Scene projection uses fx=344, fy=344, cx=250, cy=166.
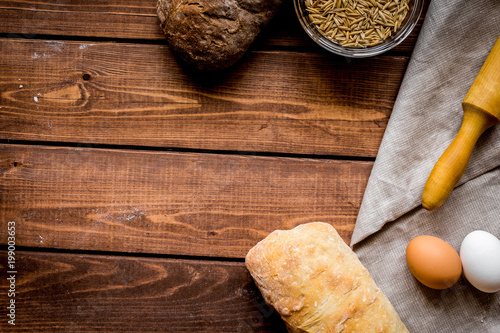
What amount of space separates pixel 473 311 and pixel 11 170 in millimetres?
1267

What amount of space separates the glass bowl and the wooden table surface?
0.05 meters

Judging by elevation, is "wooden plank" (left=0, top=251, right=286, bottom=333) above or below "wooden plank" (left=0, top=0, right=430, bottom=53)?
below

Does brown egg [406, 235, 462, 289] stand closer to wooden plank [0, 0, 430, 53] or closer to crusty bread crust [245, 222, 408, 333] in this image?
crusty bread crust [245, 222, 408, 333]

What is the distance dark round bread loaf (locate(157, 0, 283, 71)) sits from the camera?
2.69ft

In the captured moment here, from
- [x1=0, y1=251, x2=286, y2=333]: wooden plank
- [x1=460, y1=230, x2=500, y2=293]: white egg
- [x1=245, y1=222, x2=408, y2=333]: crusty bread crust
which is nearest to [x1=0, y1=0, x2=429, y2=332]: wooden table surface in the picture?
[x1=0, y1=251, x2=286, y2=333]: wooden plank

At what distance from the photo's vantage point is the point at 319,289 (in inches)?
30.4

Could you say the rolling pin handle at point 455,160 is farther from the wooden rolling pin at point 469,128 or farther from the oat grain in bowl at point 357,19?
the oat grain in bowl at point 357,19

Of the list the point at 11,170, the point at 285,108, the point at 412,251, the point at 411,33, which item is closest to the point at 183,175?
the point at 285,108

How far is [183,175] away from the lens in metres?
0.94

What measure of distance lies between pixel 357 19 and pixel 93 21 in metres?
0.71

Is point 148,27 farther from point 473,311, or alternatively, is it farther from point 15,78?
point 473,311

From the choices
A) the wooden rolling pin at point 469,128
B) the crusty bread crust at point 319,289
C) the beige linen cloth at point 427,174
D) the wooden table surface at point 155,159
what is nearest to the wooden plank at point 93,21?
the wooden table surface at point 155,159

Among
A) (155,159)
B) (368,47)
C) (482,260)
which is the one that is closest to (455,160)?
(482,260)

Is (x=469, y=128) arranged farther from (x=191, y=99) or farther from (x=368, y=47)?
(x=191, y=99)
